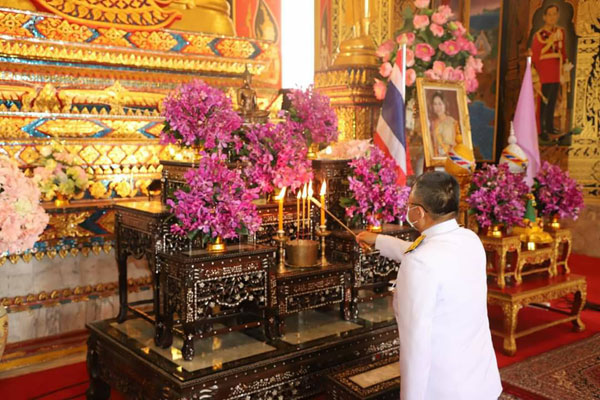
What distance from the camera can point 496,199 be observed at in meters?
4.04

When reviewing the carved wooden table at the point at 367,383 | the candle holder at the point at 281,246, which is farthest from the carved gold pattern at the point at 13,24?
the carved wooden table at the point at 367,383

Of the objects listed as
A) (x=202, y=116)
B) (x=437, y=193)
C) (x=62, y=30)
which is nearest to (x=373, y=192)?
(x=202, y=116)

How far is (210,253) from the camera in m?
2.68

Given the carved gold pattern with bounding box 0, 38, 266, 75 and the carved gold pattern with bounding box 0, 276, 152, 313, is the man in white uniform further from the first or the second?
the carved gold pattern with bounding box 0, 38, 266, 75

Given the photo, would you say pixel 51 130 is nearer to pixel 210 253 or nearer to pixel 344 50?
pixel 210 253

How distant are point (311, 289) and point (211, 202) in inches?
29.4

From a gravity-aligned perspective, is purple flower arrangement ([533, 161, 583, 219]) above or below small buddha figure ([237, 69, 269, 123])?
below

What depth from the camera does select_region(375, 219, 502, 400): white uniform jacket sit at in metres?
1.83

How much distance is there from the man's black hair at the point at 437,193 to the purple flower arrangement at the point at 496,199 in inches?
86.4

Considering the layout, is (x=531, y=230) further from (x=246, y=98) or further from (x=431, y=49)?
(x=246, y=98)

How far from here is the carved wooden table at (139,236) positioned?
2.81 metres

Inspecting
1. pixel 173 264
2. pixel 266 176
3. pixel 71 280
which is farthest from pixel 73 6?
pixel 173 264

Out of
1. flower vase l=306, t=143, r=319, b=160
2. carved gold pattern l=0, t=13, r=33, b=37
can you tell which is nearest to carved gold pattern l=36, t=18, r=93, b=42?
carved gold pattern l=0, t=13, r=33, b=37

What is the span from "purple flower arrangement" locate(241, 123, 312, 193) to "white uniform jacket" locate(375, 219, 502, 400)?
A: 1.26m
